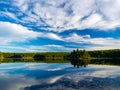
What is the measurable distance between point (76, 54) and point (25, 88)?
163m

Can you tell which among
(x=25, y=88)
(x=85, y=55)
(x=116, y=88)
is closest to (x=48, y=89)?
(x=25, y=88)

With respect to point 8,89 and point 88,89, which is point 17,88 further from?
point 88,89

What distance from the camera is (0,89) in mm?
27719

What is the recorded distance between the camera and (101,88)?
27.4 m

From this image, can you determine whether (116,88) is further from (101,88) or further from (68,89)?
(68,89)

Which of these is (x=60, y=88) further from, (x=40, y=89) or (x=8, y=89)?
(x=8, y=89)

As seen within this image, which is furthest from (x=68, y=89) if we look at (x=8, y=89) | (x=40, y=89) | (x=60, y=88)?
(x=8, y=89)

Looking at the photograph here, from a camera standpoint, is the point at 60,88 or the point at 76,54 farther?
the point at 76,54

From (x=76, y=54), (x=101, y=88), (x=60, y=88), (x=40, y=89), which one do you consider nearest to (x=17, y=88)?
(x=40, y=89)

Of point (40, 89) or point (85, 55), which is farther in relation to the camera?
point (85, 55)

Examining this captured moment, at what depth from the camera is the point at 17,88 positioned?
93.8 feet

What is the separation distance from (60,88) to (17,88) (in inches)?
204

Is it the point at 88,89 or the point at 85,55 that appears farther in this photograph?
the point at 85,55

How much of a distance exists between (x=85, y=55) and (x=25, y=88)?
6424 inches
